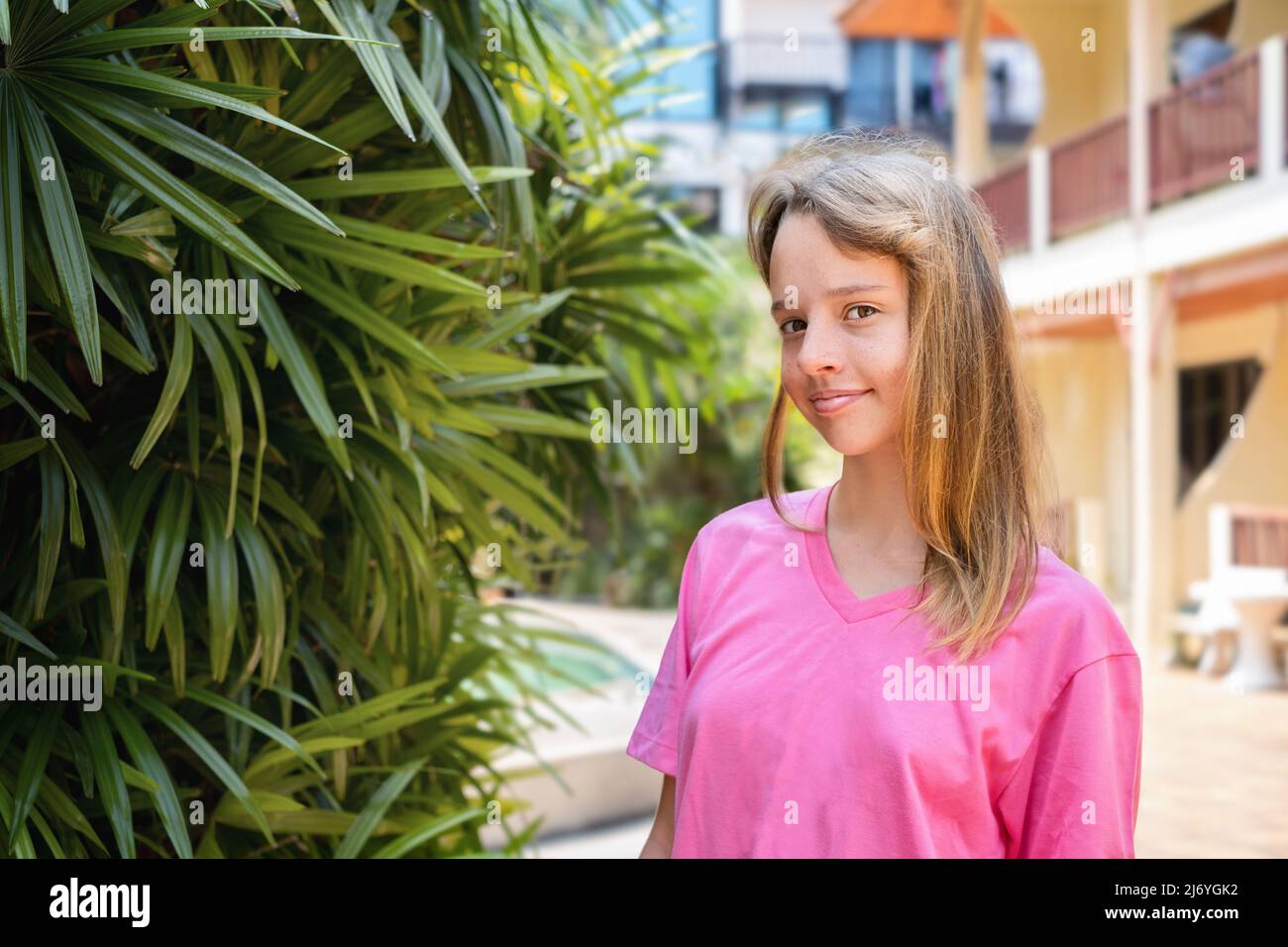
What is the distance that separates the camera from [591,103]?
96.7 inches

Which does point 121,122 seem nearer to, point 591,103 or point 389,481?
point 389,481

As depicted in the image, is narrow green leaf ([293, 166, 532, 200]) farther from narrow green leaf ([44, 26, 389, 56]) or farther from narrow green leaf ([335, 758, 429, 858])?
narrow green leaf ([335, 758, 429, 858])

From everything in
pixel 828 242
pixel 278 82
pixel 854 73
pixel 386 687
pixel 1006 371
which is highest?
pixel 854 73

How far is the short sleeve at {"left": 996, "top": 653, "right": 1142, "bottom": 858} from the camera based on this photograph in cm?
106

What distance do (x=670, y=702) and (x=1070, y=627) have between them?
1.32 ft

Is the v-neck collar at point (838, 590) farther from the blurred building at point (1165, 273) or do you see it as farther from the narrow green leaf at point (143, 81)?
the blurred building at point (1165, 273)

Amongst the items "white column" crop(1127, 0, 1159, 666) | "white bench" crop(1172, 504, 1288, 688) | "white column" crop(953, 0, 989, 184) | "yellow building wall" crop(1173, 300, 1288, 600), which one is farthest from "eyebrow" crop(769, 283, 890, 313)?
"white column" crop(953, 0, 989, 184)

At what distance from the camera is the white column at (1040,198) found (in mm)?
10867

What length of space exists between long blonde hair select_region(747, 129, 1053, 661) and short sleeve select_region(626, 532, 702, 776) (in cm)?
24

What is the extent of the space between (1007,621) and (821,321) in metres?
0.29

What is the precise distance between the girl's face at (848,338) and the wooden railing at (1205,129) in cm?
798

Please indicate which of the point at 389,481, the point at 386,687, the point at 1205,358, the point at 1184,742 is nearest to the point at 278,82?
the point at 389,481

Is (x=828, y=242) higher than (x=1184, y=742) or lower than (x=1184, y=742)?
higher

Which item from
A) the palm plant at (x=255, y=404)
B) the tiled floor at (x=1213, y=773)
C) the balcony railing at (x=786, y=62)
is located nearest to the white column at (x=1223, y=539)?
the tiled floor at (x=1213, y=773)
